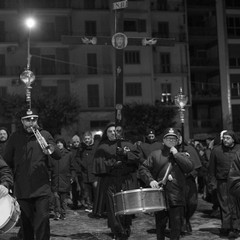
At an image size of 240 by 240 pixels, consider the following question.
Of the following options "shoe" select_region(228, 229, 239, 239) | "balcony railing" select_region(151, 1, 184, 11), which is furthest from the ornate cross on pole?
"balcony railing" select_region(151, 1, 184, 11)

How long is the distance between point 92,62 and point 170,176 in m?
38.1

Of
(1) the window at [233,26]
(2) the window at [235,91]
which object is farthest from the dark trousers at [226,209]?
(1) the window at [233,26]

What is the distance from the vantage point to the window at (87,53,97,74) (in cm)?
4488

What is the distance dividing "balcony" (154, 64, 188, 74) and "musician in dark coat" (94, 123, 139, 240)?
37.3 metres

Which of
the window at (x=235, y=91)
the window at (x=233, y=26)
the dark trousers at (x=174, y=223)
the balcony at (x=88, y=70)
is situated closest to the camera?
the dark trousers at (x=174, y=223)

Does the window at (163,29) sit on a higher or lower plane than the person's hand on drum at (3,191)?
higher

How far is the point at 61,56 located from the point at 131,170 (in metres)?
36.8

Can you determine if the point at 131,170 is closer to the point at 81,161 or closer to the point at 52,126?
the point at 81,161

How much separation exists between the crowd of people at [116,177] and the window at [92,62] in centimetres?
3266

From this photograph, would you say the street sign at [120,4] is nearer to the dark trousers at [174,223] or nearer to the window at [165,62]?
the dark trousers at [174,223]

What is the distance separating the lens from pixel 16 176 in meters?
7.14

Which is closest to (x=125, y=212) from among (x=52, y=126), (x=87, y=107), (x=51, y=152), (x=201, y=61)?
(x=51, y=152)

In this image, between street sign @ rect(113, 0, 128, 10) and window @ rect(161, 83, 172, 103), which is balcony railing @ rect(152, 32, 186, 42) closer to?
window @ rect(161, 83, 172, 103)

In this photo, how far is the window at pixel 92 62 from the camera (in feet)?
147
